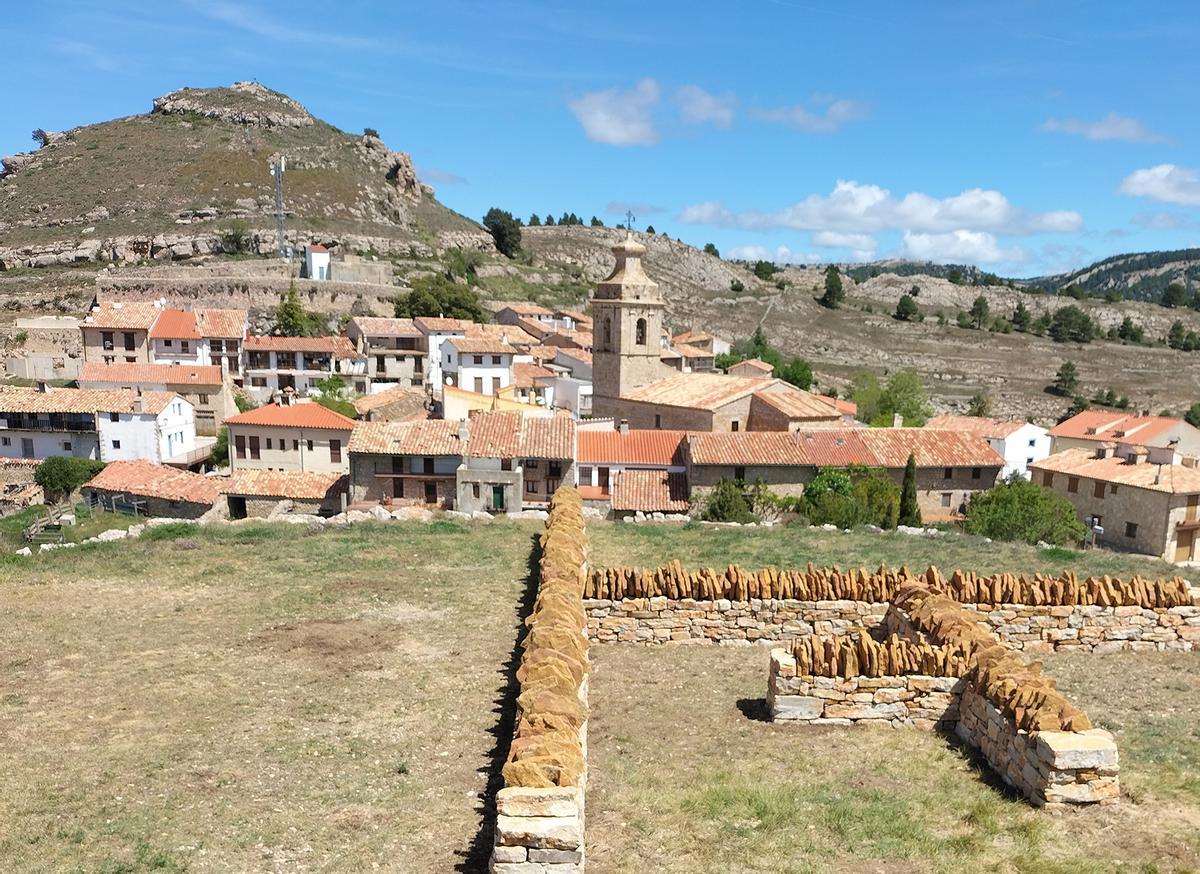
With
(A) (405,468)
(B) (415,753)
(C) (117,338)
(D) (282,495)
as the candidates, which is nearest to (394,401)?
(D) (282,495)

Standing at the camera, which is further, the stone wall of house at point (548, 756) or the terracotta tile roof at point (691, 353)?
the terracotta tile roof at point (691, 353)

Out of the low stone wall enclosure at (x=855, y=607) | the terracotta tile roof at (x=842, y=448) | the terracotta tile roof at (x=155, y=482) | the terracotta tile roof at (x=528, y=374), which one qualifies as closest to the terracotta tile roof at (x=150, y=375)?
the terracotta tile roof at (x=155, y=482)

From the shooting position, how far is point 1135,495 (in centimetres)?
4131

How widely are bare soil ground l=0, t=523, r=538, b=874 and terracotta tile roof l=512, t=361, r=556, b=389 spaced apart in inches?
1837

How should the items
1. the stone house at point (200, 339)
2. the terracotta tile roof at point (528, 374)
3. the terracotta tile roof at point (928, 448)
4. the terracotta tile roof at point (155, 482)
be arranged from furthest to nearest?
the terracotta tile roof at point (528, 374), the stone house at point (200, 339), the terracotta tile roof at point (155, 482), the terracotta tile roof at point (928, 448)

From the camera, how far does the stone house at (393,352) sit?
6662 centimetres

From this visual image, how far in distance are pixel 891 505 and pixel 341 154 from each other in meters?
101

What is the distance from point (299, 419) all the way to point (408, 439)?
43.8ft

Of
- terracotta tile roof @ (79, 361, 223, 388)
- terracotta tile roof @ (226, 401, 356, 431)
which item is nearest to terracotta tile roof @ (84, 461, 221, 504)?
terracotta tile roof @ (226, 401, 356, 431)

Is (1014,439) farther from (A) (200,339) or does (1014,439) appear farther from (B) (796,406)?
(A) (200,339)

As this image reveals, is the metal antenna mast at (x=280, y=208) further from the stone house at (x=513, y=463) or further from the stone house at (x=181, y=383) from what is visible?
the stone house at (x=513, y=463)

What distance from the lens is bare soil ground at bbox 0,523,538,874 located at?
24.6 feet

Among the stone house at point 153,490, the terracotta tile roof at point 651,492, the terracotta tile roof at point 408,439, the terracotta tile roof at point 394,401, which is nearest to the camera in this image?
the terracotta tile roof at point 408,439

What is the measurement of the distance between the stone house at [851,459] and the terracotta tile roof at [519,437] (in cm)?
587
